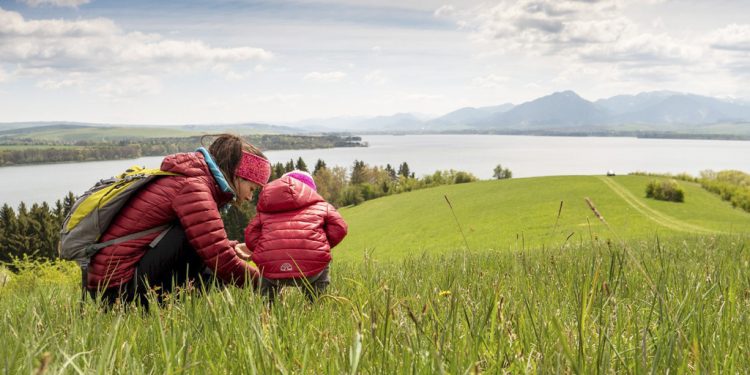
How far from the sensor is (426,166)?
192 m

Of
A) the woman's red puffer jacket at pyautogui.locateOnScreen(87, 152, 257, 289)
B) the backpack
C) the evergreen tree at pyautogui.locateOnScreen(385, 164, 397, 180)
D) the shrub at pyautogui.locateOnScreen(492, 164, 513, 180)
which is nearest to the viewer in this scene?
the backpack

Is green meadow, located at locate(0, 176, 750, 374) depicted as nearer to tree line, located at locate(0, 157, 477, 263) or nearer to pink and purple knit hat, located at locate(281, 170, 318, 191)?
pink and purple knit hat, located at locate(281, 170, 318, 191)

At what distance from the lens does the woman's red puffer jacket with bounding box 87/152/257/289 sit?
12.5 feet

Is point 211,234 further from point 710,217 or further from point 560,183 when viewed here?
point 560,183

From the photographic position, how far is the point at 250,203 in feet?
221

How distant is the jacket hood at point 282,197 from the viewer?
4125 millimetres

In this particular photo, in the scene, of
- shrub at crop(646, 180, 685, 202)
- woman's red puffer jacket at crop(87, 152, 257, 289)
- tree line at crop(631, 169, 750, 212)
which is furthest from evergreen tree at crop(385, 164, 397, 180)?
woman's red puffer jacket at crop(87, 152, 257, 289)

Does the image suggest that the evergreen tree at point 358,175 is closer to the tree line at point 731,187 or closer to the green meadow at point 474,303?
the green meadow at point 474,303

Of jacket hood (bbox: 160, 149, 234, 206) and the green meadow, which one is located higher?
jacket hood (bbox: 160, 149, 234, 206)

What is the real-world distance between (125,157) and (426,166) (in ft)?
386

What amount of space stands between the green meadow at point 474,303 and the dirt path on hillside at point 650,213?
34 cm

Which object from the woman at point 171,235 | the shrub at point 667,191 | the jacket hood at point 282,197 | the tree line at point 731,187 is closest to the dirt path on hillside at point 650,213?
the shrub at point 667,191

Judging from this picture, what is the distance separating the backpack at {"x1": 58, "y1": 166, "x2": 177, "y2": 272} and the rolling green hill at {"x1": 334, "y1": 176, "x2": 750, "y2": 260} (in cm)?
3590

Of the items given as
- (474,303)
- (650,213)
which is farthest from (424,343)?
(650,213)
